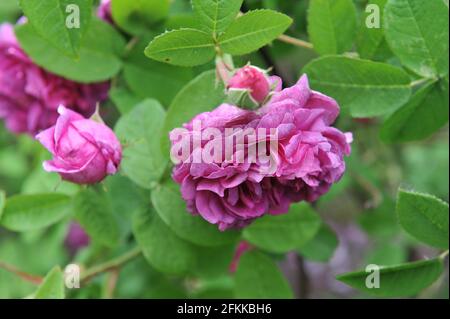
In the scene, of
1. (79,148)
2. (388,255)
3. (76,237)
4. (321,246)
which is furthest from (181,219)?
(76,237)

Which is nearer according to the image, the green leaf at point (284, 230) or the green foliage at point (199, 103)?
the green foliage at point (199, 103)

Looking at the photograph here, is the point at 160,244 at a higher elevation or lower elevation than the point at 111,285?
higher

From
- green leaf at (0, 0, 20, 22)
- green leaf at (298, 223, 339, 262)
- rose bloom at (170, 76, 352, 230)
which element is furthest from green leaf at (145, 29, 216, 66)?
green leaf at (0, 0, 20, 22)

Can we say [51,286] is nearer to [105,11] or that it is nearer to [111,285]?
[111,285]

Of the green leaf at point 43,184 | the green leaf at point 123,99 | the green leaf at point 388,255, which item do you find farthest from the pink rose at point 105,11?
the green leaf at point 388,255

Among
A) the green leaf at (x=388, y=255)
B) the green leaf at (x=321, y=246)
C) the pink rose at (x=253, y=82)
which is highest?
the pink rose at (x=253, y=82)

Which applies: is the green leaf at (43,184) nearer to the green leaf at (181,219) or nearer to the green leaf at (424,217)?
the green leaf at (181,219)
